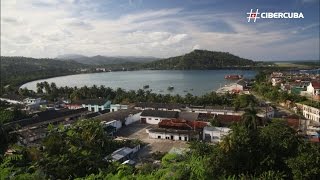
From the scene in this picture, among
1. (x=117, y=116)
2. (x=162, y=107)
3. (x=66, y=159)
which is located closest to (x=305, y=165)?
(x=66, y=159)

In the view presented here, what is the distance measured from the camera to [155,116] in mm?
23594

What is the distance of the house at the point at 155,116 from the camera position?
2334 cm

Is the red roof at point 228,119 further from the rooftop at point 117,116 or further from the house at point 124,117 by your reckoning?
the rooftop at point 117,116

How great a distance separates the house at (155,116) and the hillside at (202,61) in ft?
274

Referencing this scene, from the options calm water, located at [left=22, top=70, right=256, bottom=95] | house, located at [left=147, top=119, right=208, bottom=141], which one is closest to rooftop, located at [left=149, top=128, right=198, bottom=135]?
house, located at [left=147, top=119, right=208, bottom=141]

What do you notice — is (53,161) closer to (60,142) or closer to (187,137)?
(60,142)

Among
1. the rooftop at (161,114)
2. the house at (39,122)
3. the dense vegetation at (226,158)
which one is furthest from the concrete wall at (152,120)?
the dense vegetation at (226,158)

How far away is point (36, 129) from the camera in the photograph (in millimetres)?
19406

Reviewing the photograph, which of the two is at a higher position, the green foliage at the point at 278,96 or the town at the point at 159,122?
the green foliage at the point at 278,96

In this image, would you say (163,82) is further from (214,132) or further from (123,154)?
(123,154)

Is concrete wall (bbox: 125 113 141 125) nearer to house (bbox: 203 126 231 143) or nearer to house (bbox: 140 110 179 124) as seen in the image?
house (bbox: 140 110 179 124)

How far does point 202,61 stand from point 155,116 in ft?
290

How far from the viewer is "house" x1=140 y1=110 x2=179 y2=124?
919 inches

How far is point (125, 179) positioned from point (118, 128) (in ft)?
59.9
